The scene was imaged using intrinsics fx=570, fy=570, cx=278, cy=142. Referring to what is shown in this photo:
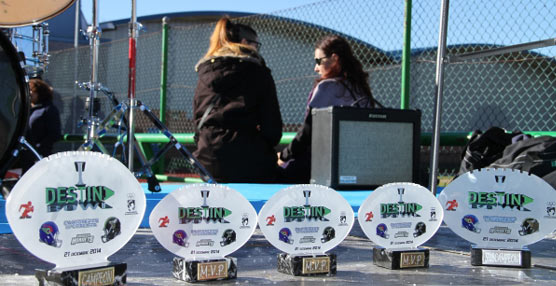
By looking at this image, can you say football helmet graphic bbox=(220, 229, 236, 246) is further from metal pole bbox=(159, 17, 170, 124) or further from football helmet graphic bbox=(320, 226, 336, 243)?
metal pole bbox=(159, 17, 170, 124)

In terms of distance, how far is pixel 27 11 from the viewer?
2.02m

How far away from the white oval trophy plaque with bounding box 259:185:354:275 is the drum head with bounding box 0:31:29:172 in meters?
1.44

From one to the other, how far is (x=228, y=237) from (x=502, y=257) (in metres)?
0.90

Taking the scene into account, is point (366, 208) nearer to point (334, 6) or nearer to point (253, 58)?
point (253, 58)

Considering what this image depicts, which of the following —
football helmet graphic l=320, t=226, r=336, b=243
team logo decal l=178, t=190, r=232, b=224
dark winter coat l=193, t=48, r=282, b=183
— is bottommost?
football helmet graphic l=320, t=226, r=336, b=243

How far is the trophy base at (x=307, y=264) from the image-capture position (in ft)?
5.53

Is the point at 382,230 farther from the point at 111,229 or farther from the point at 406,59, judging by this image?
the point at 406,59

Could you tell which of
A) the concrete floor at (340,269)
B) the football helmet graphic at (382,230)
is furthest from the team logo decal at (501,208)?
the football helmet graphic at (382,230)

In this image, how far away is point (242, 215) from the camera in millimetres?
1711

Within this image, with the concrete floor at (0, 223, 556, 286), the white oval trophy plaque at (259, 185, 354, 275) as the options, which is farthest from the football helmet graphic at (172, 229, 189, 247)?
the white oval trophy plaque at (259, 185, 354, 275)

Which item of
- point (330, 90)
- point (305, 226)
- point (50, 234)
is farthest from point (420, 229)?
point (330, 90)

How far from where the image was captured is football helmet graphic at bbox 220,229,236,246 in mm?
1668

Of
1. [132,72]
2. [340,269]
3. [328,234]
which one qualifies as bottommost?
[340,269]

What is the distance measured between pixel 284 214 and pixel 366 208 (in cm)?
28
